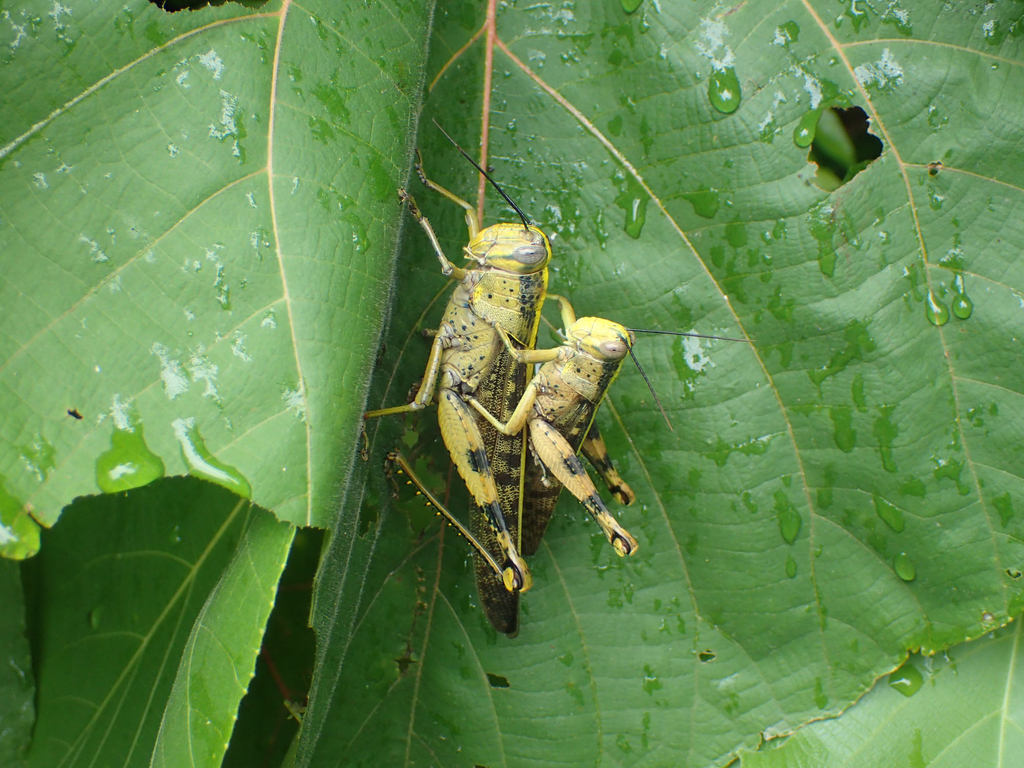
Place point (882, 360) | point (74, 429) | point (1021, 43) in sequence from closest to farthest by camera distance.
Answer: point (74, 429) → point (1021, 43) → point (882, 360)

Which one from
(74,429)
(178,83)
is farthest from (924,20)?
(74,429)

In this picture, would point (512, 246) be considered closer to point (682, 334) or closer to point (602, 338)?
point (602, 338)

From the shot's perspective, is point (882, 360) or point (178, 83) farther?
point (882, 360)

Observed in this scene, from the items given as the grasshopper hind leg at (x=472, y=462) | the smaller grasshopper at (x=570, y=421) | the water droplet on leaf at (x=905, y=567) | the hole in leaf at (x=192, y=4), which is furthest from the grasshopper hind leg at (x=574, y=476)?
the hole in leaf at (x=192, y=4)

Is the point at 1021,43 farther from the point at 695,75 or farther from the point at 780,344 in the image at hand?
the point at 780,344

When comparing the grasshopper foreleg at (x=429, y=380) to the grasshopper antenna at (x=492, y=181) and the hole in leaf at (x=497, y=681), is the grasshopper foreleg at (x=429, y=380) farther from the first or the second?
the hole in leaf at (x=497, y=681)

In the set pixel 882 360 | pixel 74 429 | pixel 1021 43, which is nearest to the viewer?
pixel 74 429
